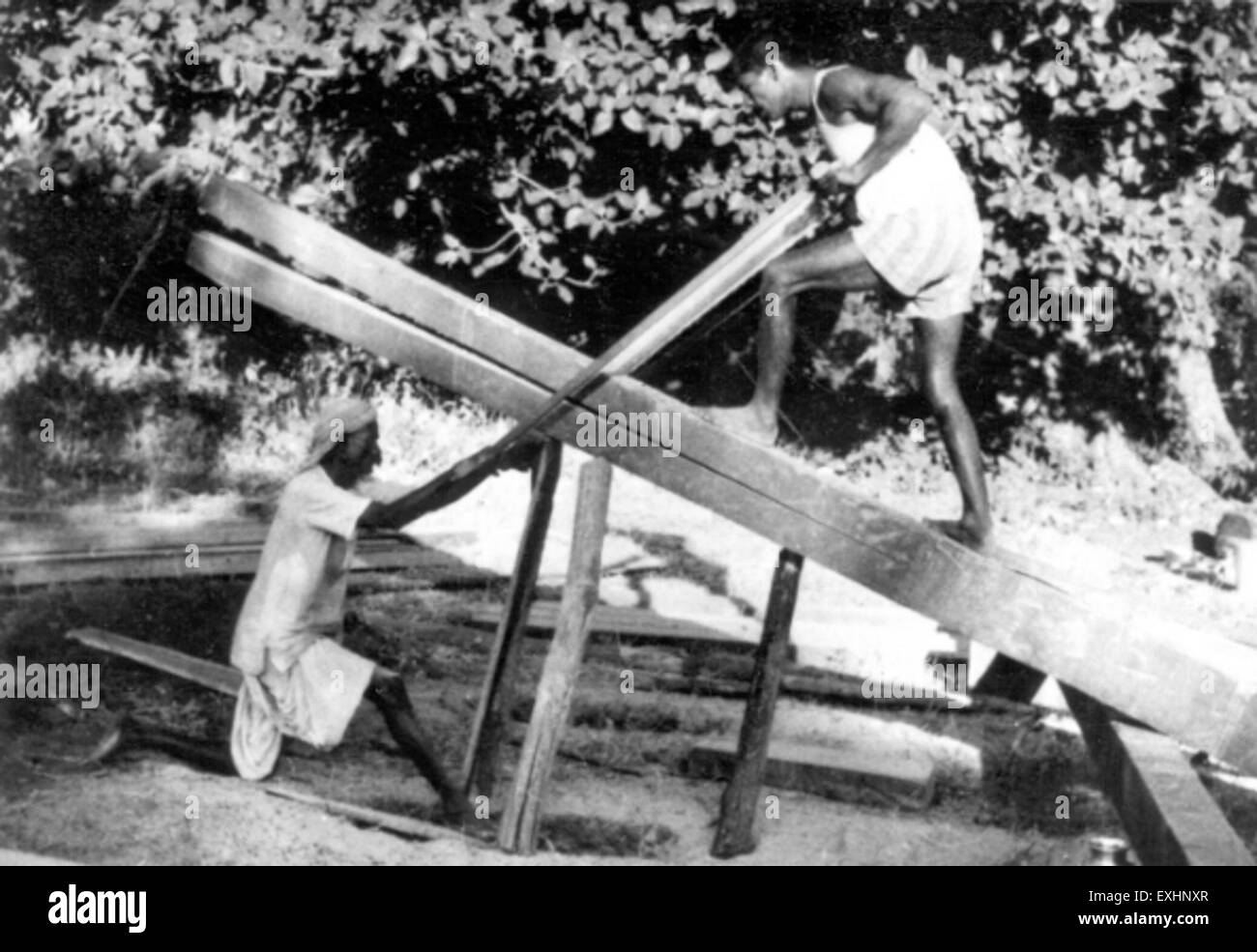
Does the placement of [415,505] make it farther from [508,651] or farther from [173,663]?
[173,663]

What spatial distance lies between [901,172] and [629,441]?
118 cm

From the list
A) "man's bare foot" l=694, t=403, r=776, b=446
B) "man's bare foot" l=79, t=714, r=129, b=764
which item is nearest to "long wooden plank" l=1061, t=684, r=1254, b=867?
"man's bare foot" l=694, t=403, r=776, b=446

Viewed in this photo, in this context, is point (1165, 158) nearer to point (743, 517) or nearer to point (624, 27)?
point (624, 27)

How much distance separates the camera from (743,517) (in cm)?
429

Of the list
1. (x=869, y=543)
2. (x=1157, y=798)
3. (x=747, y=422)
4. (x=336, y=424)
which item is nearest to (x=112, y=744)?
(x=336, y=424)

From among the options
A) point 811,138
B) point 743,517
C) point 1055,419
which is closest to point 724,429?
point 743,517

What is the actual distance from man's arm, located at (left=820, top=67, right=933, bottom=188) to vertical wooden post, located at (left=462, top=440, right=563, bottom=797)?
4.43ft

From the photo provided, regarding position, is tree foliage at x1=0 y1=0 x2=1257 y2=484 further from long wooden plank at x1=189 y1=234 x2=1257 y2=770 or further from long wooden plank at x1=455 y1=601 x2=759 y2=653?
long wooden plank at x1=189 y1=234 x2=1257 y2=770

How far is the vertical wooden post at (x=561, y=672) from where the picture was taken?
446 cm

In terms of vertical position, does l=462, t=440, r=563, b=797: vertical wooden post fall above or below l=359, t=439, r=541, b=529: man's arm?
below

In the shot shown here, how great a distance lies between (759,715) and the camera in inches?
183

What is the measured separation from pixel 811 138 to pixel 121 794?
5.50 metres

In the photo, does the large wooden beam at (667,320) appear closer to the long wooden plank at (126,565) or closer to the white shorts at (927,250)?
the white shorts at (927,250)

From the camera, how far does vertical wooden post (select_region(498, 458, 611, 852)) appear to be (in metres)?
4.46
